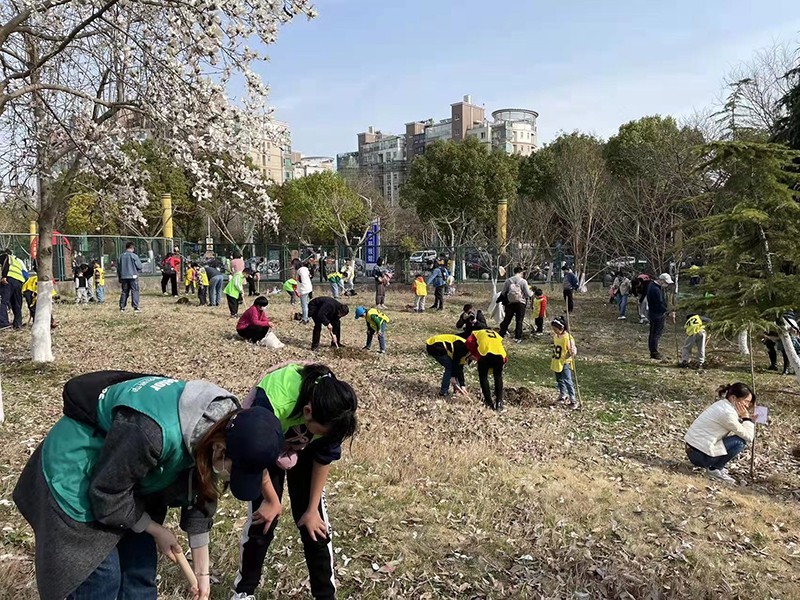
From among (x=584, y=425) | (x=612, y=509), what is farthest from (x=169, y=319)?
(x=612, y=509)

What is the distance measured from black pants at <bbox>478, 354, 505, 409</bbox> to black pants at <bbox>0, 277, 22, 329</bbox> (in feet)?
31.1

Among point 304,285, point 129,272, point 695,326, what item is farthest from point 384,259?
point 695,326

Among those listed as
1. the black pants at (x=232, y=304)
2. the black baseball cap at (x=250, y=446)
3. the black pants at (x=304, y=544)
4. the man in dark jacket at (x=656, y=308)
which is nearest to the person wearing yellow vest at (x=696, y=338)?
the man in dark jacket at (x=656, y=308)

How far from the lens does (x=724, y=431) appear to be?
6508 millimetres

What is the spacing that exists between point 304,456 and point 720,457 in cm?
552

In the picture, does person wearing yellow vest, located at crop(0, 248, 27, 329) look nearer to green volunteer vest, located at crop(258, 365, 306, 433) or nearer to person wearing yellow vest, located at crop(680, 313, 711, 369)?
green volunteer vest, located at crop(258, 365, 306, 433)

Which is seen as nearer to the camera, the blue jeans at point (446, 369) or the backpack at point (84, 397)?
the backpack at point (84, 397)

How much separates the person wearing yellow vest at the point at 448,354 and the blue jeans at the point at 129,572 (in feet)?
22.1

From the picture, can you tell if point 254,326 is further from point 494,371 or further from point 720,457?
point 720,457

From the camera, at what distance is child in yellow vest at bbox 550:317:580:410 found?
Answer: 908 centimetres

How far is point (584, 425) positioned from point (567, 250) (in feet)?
67.9

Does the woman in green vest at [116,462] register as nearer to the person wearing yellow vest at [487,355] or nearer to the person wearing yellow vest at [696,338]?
the person wearing yellow vest at [487,355]

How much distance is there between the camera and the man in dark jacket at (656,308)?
12371 mm

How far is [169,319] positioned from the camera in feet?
44.1
